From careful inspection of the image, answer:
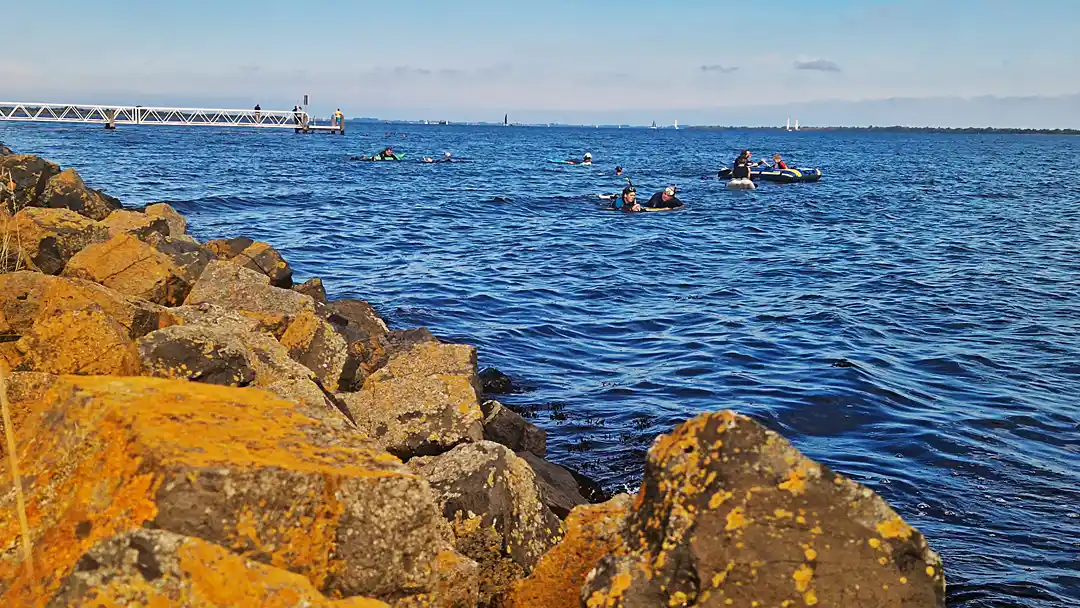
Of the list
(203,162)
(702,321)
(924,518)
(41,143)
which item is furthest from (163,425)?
(41,143)

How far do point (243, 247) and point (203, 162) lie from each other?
40.7 metres

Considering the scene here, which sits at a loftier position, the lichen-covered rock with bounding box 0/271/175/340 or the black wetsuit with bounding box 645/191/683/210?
the lichen-covered rock with bounding box 0/271/175/340

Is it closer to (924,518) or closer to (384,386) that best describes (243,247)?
(384,386)

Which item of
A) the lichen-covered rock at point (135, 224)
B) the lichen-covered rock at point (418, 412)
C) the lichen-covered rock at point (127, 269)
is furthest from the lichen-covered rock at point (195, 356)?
the lichen-covered rock at point (135, 224)

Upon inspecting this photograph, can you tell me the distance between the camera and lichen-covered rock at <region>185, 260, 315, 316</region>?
8133 mm

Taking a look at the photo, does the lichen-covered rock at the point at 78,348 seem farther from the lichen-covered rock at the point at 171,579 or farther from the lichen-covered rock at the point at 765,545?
the lichen-covered rock at the point at 765,545

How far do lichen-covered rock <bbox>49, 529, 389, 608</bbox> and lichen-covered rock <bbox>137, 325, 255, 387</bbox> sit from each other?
2496 millimetres

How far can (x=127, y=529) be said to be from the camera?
3078mm

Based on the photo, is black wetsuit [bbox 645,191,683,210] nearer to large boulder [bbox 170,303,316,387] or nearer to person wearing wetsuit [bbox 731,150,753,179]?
person wearing wetsuit [bbox 731,150,753,179]

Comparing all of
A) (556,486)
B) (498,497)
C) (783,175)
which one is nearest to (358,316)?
(556,486)

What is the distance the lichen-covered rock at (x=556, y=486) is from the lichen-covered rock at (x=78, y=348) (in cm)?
284

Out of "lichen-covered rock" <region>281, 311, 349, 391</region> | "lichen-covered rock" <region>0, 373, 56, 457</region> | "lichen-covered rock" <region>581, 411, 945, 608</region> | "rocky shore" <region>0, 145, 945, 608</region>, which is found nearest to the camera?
"rocky shore" <region>0, 145, 945, 608</region>

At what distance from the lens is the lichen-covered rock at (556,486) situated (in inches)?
242

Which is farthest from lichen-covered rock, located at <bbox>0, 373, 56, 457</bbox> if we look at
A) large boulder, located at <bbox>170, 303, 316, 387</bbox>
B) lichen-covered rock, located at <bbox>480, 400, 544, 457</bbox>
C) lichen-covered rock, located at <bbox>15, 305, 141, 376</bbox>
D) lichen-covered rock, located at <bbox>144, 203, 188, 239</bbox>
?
lichen-covered rock, located at <bbox>144, 203, 188, 239</bbox>
